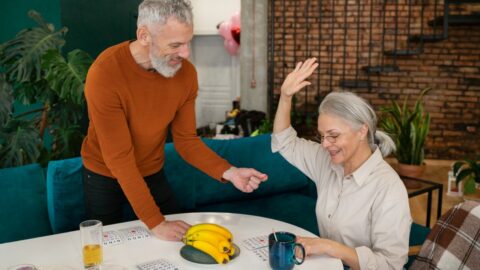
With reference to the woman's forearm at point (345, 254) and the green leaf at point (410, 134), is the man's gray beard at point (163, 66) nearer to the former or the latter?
the woman's forearm at point (345, 254)

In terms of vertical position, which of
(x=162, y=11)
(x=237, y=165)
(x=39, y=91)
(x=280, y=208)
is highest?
(x=162, y=11)

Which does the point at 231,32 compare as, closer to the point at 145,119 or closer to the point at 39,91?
the point at 39,91

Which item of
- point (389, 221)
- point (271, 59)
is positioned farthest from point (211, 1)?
point (389, 221)

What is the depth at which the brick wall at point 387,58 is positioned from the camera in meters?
6.27

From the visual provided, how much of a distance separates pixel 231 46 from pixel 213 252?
246 inches

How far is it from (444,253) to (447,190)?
388 cm

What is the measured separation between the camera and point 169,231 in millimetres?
1586

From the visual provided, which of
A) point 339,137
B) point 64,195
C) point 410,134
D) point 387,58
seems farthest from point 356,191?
point 387,58

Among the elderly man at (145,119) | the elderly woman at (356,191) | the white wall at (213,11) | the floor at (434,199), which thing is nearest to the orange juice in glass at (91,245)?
the elderly man at (145,119)

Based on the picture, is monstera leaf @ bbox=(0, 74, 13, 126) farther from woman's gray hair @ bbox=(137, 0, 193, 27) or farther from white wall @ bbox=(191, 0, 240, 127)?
white wall @ bbox=(191, 0, 240, 127)

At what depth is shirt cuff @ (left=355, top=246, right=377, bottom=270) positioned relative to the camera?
1466mm

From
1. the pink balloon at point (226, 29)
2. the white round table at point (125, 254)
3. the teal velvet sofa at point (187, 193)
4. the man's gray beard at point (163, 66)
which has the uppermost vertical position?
the pink balloon at point (226, 29)

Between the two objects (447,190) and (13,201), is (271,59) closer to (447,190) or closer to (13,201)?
(447,190)

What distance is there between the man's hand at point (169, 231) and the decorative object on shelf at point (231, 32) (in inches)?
229
